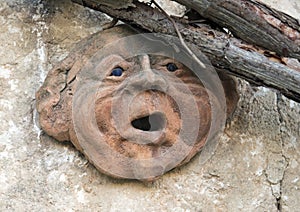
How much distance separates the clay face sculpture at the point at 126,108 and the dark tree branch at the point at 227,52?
0.06 metres

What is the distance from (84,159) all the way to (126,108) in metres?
0.14

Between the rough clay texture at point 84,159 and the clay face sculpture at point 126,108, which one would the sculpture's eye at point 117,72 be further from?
the rough clay texture at point 84,159

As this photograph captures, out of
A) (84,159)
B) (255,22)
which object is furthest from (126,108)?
(255,22)

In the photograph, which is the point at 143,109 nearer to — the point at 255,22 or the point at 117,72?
the point at 117,72

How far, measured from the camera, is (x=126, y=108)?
4.79 ft

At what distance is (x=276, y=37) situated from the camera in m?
1.52

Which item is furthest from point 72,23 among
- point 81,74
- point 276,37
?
point 276,37

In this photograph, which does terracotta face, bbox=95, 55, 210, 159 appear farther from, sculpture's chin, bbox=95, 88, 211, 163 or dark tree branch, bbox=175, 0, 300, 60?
dark tree branch, bbox=175, 0, 300, 60

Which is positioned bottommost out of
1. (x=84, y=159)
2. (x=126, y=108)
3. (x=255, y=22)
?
(x=84, y=159)

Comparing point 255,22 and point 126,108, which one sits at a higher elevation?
point 255,22

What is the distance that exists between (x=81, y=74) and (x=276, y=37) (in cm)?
39

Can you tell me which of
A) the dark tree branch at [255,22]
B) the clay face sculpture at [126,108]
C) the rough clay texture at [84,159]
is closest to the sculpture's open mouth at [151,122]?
the clay face sculpture at [126,108]

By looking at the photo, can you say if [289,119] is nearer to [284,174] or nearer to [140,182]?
[284,174]

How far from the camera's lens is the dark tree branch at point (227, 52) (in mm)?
1477
